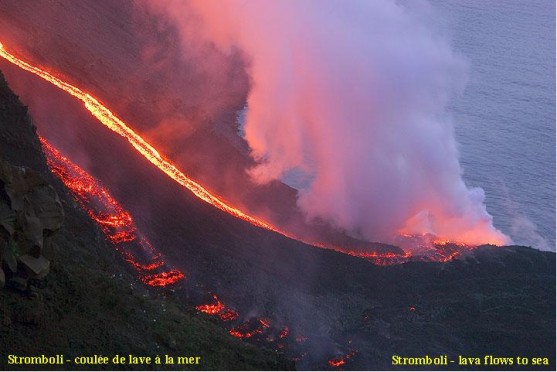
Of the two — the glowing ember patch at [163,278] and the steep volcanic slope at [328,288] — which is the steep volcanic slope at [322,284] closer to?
the steep volcanic slope at [328,288]

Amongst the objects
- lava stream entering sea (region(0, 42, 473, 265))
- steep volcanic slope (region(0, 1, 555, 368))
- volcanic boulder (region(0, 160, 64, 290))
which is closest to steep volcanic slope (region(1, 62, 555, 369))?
steep volcanic slope (region(0, 1, 555, 368))

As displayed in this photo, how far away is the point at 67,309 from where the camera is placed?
752 inches

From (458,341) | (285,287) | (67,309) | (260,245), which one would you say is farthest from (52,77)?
(458,341)

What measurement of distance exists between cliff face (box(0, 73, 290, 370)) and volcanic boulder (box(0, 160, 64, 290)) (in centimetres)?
29

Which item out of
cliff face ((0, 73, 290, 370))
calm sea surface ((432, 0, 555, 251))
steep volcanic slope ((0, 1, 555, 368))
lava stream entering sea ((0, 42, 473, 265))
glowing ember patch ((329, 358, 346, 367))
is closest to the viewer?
cliff face ((0, 73, 290, 370))

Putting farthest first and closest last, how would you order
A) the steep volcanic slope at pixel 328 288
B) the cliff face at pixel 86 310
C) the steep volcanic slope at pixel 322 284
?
1. the steep volcanic slope at pixel 322 284
2. the steep volcanic slope at pixel 328 288
3. the cliff face at pixel 86 310

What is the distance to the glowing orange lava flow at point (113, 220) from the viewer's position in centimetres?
2739

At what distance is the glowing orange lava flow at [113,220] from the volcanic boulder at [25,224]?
822 cm

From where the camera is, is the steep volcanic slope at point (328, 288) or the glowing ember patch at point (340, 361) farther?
the steep volcanic slope at point (328, 288)

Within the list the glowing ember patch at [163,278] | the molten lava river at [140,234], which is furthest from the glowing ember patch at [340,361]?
the glowing ember patch at [163,278]

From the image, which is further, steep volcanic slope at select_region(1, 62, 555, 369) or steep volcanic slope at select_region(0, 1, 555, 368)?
steep volcanic slope at select_region(0, 1, 555, 368)

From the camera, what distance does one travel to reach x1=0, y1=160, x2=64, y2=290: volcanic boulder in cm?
1781

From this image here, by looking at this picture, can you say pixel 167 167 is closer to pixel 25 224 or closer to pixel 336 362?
pixel 336 362

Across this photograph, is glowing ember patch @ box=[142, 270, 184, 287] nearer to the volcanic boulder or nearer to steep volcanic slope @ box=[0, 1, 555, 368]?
steep volcanic slope @ box=[0, 1, 555, 368]
